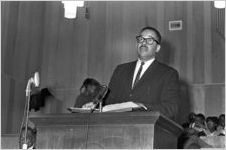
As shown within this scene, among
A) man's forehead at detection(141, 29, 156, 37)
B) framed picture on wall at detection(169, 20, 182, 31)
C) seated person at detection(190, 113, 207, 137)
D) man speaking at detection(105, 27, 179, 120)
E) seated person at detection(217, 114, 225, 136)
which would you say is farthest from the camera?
framed picture on wall at detection(169, 20, 182, 31)

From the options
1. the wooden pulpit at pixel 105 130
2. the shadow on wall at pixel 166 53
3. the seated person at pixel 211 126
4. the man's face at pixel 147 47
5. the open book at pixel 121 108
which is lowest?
the seated person at pixel 211 126

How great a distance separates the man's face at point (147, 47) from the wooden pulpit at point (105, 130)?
85 centimetres

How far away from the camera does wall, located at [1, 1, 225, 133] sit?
8281mm

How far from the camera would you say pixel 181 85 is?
27.5ft

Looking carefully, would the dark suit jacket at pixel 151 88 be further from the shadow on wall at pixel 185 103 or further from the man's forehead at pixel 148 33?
the shadow on wall at pixel 185 103

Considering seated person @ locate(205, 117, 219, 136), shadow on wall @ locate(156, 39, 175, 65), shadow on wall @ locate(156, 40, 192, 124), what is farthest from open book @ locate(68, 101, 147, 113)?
shadow on wall @ locate(156, 39, 175, 65)

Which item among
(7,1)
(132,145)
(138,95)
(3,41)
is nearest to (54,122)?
(132,145)

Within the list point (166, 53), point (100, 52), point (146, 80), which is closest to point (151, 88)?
point (146, 80)

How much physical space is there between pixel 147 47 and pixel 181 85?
4.93 m

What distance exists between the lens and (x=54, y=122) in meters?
2.89

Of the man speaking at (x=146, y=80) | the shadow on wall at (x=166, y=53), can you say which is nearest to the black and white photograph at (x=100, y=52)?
the shadow on wall at (x=166, y=53)

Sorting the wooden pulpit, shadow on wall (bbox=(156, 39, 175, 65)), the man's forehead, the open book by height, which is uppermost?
shadow on wall (bbox=(156, 39, 175, 65))

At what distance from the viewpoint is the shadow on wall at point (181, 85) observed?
814 centimetres

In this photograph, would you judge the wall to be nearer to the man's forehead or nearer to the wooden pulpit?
the man's forehead
